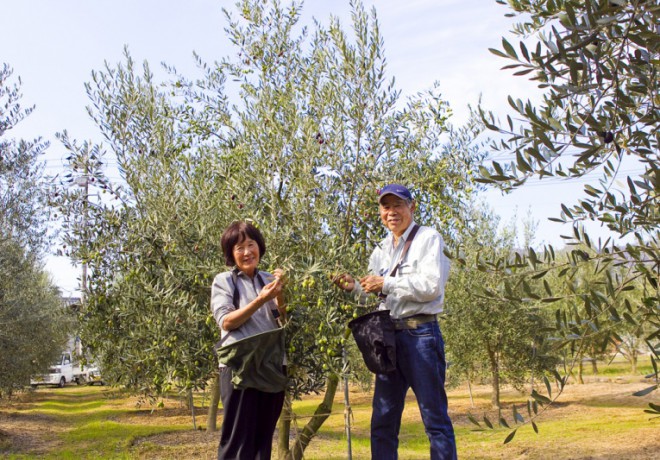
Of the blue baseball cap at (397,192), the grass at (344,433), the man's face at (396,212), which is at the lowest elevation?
the grass at (344,433)

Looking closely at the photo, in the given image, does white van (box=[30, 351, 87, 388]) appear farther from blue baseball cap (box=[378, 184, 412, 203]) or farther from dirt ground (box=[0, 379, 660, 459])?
blue baseball cap (box=[378, 184, 412, 203])

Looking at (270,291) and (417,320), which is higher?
(270,291)

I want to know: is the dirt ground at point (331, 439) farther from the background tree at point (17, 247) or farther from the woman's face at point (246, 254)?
the woman's face at point (246, 254)

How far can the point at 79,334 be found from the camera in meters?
7.70

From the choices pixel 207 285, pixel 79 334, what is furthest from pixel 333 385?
pixel 79 334

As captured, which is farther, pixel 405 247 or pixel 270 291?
pixel 405 247

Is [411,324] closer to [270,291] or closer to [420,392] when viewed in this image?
[420,392]

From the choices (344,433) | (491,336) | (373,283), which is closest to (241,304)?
(373,283)

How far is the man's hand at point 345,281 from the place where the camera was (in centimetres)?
496

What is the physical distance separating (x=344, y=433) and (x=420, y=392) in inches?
444

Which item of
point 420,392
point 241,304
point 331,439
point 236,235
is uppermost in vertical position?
point 236,235

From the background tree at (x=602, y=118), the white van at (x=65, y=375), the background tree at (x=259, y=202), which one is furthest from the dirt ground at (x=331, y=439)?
the white van at (x=65, y=375)

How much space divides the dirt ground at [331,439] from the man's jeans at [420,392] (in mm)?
6014

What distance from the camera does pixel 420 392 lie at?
4633 mm
